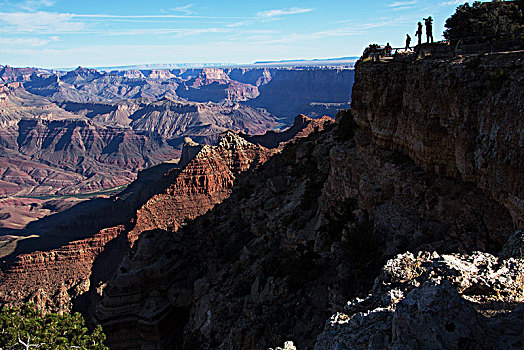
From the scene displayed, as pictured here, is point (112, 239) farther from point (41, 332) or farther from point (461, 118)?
point (461, 118)

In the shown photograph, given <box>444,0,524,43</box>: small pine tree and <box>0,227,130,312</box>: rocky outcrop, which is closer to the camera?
<box>444,0,524,43</box>: small pine tree

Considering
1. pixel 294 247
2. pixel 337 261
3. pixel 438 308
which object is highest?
pixel 438 308

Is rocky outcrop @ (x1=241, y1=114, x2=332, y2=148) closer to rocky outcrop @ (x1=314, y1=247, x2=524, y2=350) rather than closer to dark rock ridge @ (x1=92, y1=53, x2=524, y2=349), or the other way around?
dark rock ridge @ (x1=92, y1=53, x2=524, y2=349)

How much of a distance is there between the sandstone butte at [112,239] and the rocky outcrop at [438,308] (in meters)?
39.0

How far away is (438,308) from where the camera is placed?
591 centimetres

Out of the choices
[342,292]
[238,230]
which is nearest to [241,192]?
[238,230]

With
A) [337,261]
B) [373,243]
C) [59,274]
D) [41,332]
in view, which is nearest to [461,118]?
[373,243]

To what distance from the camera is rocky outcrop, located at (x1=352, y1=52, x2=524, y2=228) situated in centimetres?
989

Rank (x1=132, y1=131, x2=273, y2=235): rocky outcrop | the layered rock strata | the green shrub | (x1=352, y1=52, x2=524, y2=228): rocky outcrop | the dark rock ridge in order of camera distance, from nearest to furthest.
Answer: the dark rock ridge, (x1=352, y1=52, x2=524, y2=228): rocky outcrop, the layered rock strata, the green shrub, (x1=132, y1=131, x2=273, y2=235): rocky outcrop

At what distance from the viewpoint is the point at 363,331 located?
7289mm

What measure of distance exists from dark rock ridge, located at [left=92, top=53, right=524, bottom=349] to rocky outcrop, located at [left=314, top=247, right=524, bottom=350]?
0.03 meters

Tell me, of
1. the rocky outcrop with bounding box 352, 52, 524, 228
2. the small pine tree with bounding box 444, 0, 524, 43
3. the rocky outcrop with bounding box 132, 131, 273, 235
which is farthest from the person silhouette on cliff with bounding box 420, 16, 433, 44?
the rocky outcrop with bounding box 132, 131, 273, 235

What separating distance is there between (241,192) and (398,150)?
1981 centimetres

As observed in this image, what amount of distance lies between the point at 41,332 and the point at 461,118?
658 inches
